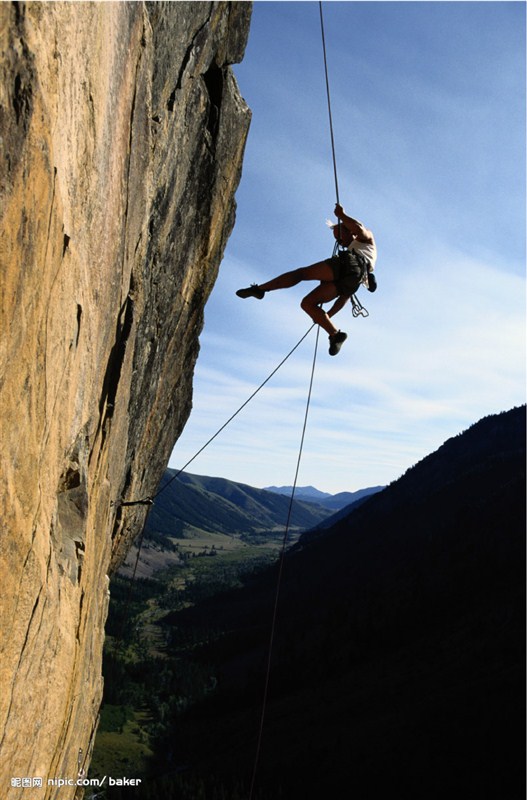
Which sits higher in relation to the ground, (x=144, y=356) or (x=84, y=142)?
(x=84, y=142)

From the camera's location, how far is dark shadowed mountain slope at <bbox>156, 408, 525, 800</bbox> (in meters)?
45.0

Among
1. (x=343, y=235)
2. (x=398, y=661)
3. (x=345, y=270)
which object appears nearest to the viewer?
(x=345, y=270)

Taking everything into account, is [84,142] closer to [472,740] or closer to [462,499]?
[472,740]

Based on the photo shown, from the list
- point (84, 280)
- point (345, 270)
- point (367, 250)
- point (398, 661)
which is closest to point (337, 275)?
point (345, 270)

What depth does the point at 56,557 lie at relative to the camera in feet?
19.5

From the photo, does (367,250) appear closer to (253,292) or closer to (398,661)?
(253,292)

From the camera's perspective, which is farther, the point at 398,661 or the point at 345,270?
the point at 398,661

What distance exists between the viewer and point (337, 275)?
9125 mm

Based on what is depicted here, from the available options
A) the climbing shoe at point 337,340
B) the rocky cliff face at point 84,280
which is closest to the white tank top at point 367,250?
the climbing shoe at point 337,340

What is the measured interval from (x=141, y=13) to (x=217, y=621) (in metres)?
130

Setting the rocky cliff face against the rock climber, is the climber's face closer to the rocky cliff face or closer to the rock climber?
the rock climber

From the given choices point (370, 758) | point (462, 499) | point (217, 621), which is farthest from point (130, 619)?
point (370, 758)

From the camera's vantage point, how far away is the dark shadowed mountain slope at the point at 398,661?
45.0m

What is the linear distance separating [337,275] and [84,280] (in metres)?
4.62
